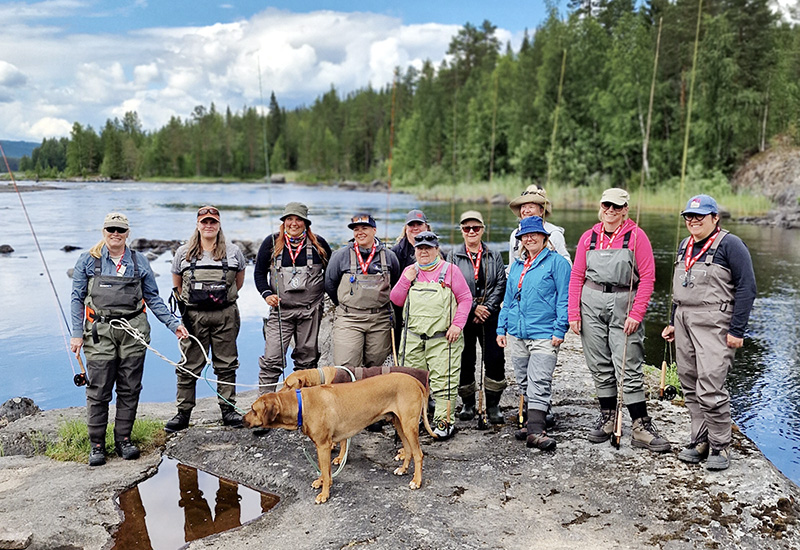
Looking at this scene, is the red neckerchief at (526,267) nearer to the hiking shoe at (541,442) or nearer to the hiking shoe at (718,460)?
the hiking shoe at (541,442)

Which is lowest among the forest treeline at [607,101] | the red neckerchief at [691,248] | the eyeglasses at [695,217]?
the red neckerchief at [691,248]

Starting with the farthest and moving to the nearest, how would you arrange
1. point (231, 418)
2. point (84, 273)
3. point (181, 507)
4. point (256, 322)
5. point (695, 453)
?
point (256, 322), point (231, 418), point (84, 273), point (695, 453), point (181, 507)

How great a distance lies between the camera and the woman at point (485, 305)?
257 inches

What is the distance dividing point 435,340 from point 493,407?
1.19m

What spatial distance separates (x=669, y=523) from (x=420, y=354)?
2636 mm

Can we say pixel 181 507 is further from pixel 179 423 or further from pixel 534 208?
pixel 534 208

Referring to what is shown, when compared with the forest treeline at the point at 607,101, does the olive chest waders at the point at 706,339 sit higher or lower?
lower

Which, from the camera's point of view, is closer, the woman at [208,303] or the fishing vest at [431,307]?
the fishing vest at [431,307]

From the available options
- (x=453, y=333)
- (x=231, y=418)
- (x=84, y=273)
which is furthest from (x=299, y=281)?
(x=84, y=273)

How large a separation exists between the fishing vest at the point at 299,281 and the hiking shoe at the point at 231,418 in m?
1.33

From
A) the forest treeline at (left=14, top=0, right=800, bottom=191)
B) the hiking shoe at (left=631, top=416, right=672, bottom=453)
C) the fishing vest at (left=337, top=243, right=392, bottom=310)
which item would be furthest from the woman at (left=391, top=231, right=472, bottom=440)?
the forest treeline at (left=14, top=0, right=800, bottom=191)

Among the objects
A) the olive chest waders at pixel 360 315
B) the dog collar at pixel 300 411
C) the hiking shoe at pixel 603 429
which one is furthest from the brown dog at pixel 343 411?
the hiking shoe at pixel 603 429

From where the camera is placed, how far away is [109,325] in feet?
19.2

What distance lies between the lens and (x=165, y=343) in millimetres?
12656
